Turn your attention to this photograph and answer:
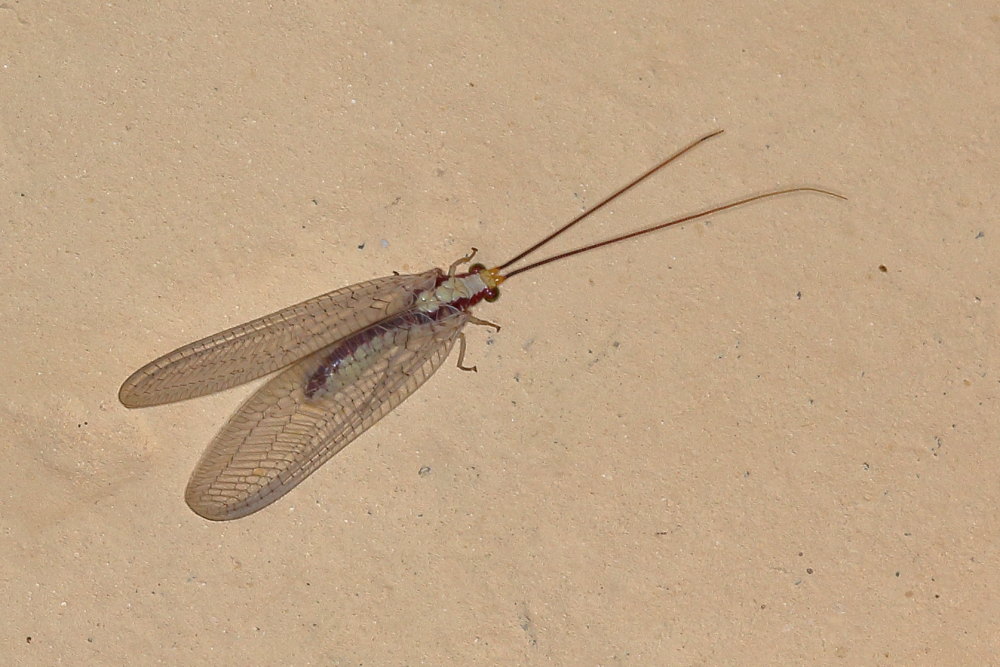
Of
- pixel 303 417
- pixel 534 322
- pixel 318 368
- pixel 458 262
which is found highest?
pixel 458 262

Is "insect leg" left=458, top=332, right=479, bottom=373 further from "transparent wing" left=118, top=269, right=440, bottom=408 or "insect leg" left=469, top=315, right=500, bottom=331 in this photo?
"transparent wing" left=118, top=269, right=440, bottom=408

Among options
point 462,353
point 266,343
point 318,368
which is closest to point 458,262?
point 462,353

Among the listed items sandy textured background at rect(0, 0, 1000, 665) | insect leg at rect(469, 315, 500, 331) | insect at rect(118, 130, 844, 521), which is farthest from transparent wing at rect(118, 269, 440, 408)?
insect leg at rect(469, 315, 500, 331)

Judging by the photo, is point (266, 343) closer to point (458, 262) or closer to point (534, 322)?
point (458, 262)

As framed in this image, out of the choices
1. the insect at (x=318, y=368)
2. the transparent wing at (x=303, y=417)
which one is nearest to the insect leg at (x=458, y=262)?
the insect at (x=318, y=368)

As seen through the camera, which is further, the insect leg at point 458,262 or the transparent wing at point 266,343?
the insect leg at point 458,262

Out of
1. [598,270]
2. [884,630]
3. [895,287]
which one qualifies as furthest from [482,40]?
[884,630]

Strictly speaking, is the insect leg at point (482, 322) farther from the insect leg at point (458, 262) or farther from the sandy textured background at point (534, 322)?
the insect leg at point (458, 262)
